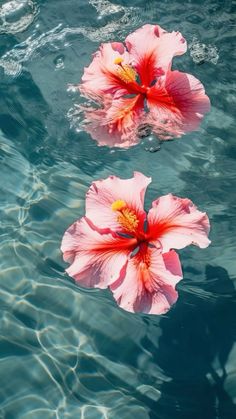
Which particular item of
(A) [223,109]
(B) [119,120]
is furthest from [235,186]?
(B) [119,120]

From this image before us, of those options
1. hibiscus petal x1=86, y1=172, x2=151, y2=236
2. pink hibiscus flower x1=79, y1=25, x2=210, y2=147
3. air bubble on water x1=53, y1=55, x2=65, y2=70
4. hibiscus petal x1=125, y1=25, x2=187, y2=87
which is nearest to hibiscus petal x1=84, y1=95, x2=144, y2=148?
pink hibiscus flower x1=79, y1=25, x2=210, y2=147

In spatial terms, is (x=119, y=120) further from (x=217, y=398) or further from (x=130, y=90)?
(x=217, y=398)

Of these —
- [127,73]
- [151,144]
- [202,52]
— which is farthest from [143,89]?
[202,52]

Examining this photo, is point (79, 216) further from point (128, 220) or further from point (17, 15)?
point (17, 15)

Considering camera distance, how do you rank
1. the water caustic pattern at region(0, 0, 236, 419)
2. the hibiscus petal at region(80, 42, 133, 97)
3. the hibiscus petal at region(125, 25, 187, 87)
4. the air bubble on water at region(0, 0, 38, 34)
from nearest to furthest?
the water caustic pattern at region(0, 0, 236, 419) → the hibiscus petal at region(125, 25, 187, 87) → the hibiscus petal at region(80, 42, 133, 97) → the air bubble on water at region(0, 0, 38, 34)

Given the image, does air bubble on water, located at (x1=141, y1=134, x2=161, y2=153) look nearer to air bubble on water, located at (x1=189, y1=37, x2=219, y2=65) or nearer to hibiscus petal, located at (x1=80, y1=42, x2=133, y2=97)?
hibiscus petal, located at (x1=80, y1=42, x2=133, y2=97)

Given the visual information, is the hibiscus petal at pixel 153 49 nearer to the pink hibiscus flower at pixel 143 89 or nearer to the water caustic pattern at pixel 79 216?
the pink hibiscus flower at pixel 143 89
